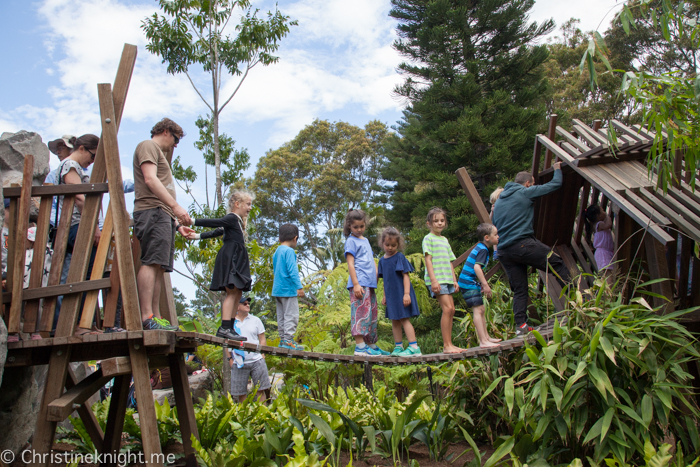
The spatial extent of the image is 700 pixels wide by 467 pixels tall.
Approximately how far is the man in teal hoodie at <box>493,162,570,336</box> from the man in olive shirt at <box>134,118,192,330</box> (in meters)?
3.09

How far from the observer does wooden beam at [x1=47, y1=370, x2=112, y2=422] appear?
3.54m

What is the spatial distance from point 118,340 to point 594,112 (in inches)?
775

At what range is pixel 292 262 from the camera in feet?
18.1

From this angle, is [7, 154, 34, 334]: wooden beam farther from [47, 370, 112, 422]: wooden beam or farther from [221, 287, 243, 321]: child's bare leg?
[221, 287, 243, 321]: child's bare leg

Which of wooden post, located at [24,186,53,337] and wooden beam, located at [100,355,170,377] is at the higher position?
wooden post, located at [24,186,53,337]

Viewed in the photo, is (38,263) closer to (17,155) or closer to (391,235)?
(391,235)

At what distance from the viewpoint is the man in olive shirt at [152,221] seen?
13.2 feet

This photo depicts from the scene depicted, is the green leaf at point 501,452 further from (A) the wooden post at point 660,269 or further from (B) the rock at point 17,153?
(B) the rock at point 17,153

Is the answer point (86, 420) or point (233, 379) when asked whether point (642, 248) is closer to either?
point (233, 379)

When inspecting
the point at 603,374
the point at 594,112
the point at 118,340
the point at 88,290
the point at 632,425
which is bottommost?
the point at 632,425

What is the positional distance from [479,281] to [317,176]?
869 inches

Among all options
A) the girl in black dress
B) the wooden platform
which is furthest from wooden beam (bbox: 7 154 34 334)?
the girl in black dress

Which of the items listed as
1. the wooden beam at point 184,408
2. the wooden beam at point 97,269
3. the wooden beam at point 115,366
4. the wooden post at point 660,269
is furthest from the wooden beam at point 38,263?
the wooden post at point 660,269

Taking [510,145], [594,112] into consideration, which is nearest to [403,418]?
[510,145]
